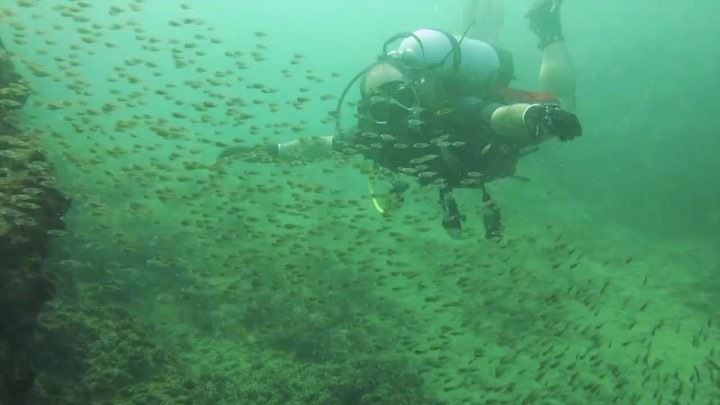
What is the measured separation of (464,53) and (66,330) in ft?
24.2

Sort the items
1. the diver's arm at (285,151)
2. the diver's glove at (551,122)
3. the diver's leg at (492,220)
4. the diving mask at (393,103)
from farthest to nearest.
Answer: the diver's arm at (285,151)
the diver's leg at (492,220)
the diving mask at (393,103)
the diver's glove at (551,122)

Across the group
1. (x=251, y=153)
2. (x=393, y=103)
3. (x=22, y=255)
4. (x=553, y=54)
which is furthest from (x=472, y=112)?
(x=22, y=255)

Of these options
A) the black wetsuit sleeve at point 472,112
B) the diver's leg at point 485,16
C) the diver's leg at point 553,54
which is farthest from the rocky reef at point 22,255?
the diver's leg at point 485,16

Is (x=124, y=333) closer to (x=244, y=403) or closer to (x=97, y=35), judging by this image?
(x=244, y=403)

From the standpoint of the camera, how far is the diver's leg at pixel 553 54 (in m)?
8.65

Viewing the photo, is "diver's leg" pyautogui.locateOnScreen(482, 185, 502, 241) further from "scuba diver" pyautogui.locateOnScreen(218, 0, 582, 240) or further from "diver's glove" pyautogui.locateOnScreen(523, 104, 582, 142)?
"diver's glove" pyautogui.locateOnScreen(523, 104, 582, 142)

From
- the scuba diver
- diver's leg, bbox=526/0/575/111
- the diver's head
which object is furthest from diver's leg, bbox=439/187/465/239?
diver's leg, bbox=526/0/575/111

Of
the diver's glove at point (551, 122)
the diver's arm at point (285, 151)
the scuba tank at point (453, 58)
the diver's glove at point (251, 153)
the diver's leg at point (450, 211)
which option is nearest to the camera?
the diver's glove at point (551, 122)

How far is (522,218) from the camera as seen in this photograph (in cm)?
2078

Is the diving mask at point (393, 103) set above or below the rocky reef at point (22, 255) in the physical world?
above

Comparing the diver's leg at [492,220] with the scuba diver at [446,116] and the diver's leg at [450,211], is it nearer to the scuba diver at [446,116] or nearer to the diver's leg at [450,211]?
the scuba diver at [446,116]

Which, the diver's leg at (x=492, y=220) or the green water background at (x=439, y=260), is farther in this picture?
the green water background at (x=439, y=260)

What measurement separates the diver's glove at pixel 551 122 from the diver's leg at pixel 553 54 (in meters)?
3.41

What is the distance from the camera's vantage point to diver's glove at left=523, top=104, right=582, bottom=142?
4883 mm
